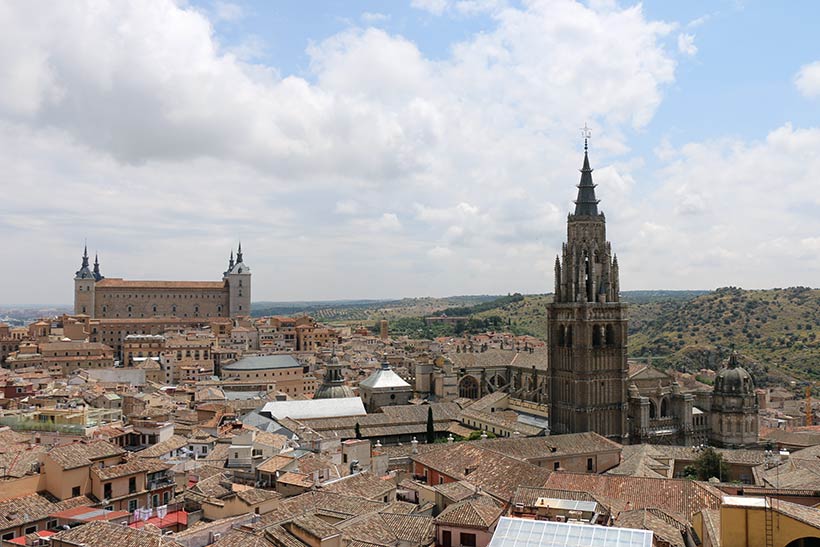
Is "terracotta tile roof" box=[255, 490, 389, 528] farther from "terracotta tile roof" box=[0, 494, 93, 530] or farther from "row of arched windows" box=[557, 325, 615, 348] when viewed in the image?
"row of arched windows" box=[557, 325, 615, 348]

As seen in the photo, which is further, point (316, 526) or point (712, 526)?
point (316, 526)

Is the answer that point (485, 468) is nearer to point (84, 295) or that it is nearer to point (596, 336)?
point (596, 336)

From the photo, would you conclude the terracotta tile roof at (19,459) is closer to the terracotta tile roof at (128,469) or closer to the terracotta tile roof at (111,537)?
the terracotta tile roof at (128,469)

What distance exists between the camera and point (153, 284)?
126250 mm

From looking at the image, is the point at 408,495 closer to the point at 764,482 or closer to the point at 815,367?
the point at 764,482

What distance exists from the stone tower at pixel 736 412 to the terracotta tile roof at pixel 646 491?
26719mm

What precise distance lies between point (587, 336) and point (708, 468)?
14.9m

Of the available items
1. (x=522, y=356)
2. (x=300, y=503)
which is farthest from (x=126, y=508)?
(x=522, y=356)

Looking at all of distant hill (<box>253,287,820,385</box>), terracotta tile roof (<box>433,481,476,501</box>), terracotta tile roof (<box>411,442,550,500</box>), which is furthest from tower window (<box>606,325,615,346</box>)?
distant hill (<box>253,287,820,385</box>)

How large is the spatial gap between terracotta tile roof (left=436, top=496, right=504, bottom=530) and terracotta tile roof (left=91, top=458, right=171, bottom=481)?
991 centimetres

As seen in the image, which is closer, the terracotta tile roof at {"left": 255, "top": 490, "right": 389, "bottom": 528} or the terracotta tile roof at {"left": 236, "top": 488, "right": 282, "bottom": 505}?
the terracotta tile roof at {"left": 255, "top": 490, "right": 389, "bottom": 528}

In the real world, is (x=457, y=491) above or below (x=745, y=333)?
below

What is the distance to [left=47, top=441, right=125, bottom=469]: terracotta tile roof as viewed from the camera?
23109 millimetres

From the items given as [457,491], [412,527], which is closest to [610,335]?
[457,491]
